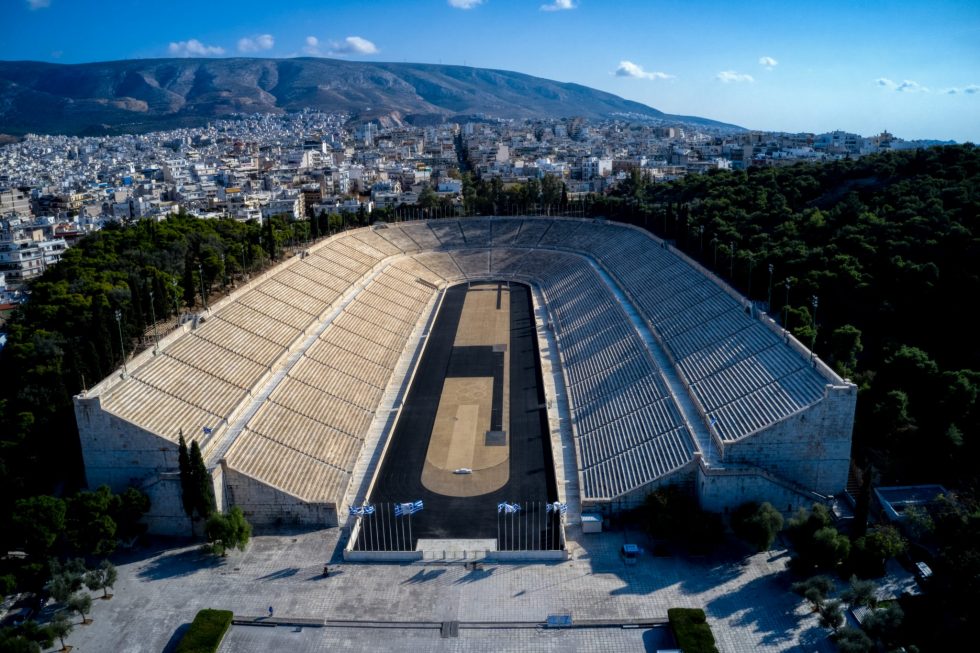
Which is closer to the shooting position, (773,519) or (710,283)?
(773,519)

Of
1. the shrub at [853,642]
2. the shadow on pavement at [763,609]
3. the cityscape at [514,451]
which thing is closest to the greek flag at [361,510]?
the cityscape at [514,451]

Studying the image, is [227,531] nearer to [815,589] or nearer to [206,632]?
[206,632]

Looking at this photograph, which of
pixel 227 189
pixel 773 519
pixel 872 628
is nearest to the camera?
pixel 872 628

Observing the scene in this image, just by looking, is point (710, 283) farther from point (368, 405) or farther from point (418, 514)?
point (418, 514)

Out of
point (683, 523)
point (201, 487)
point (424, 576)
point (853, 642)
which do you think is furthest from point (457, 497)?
point (853, 642)

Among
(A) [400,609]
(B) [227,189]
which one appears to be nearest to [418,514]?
(A) [400,609]

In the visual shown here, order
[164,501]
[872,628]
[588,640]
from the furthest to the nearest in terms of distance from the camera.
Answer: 1. [164,501]
2. [588,640]
3. [872,628]
